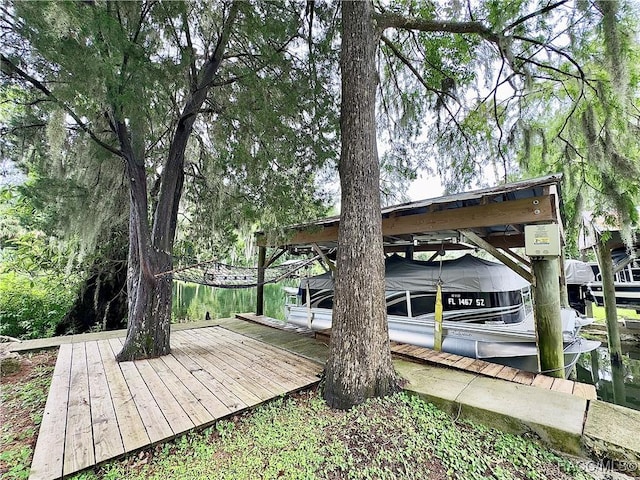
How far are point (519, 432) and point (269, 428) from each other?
6.19ft

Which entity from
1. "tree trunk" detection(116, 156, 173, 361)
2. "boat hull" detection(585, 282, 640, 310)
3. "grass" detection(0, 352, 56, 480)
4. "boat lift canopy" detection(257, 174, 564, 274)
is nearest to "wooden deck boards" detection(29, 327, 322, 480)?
"grass" detection(0, 352, 56, 480)

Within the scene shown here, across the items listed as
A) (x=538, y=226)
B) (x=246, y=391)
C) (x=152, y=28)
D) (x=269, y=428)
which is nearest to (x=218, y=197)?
(x=152, y=28)

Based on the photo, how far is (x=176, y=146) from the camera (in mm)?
3602

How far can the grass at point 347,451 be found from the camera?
1690 mm

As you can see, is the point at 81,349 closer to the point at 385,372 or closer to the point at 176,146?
the point at 176,146

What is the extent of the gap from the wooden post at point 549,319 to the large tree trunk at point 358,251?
64.9 inches

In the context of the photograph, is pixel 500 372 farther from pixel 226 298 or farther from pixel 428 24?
pixel 226 298

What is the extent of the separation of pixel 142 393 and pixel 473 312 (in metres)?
4.28

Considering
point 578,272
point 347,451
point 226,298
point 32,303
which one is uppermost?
point 578,272

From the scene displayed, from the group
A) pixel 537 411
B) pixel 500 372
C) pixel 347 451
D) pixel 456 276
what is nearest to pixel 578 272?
pixel 456 276

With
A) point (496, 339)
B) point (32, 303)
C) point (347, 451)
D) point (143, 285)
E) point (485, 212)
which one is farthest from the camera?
point (32, 303)

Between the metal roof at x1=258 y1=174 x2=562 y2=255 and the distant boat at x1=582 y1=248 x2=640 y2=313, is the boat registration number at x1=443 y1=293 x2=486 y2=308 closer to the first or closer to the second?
the metal roof at x1=258 y1=174 x2=562 y2=255

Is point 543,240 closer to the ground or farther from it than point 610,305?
farther from it

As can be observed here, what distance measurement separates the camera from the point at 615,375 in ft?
19.4
